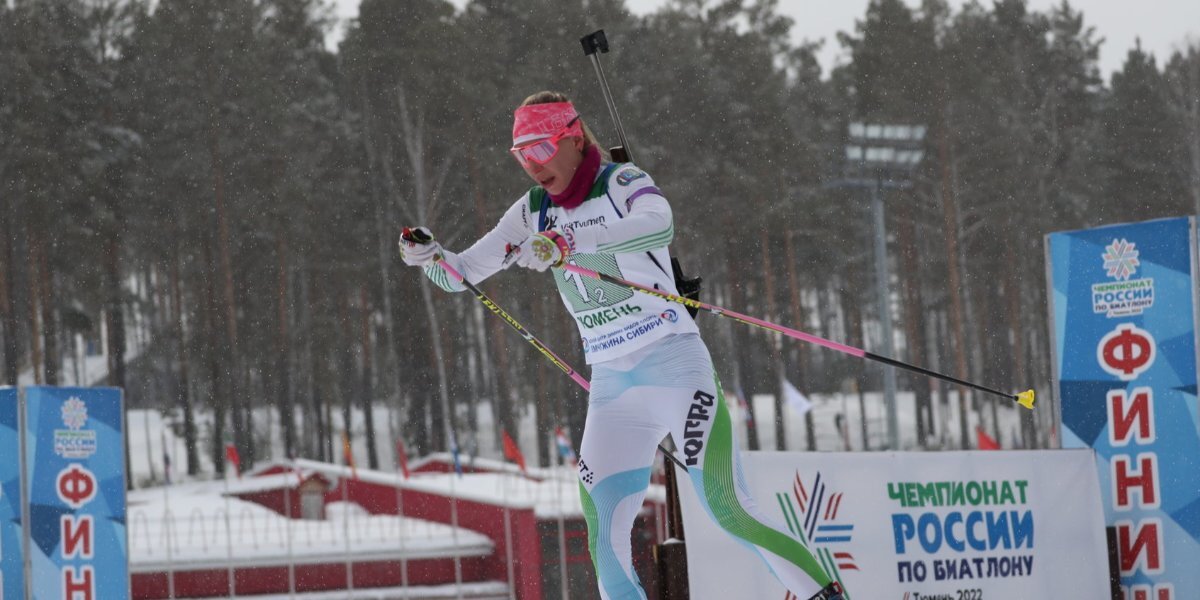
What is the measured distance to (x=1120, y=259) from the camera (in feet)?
20.4

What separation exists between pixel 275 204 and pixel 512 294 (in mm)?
6346

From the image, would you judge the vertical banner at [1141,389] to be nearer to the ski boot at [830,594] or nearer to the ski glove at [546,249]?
the ski boot at [830,594]

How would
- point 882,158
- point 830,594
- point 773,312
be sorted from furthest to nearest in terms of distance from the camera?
point 773,312
point 882,158
point 830,594

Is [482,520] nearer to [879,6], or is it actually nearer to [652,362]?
[652,362]

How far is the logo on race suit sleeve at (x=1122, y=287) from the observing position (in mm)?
6180

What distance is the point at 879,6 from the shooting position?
3634 cm

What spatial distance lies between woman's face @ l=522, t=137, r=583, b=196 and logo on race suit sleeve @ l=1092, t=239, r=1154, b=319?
337cm

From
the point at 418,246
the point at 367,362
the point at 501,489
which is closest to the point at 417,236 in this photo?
the point at 418,246

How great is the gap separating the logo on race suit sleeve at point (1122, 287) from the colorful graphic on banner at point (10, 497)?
532 cm

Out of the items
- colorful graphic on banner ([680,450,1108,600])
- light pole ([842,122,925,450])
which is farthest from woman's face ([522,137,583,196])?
light pole ([842,122,925,450])

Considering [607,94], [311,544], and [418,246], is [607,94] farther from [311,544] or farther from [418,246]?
[311,544]

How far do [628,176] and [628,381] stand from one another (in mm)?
580

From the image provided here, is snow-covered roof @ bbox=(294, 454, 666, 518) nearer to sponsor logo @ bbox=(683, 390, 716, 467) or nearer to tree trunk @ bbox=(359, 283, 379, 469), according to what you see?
sponsor logo @ bbox=(683, 390, 716, 467)

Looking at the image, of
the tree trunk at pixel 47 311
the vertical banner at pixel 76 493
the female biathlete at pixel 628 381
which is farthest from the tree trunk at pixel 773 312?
the female biathlete at pixel 628 381
